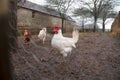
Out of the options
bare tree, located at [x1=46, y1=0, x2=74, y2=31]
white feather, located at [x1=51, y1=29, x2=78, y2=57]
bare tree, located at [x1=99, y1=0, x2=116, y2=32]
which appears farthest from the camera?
bare tree, located at [x1=99, y1=0, x2=116, y2=32]

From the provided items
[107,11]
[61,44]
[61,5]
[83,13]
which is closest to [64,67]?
[61,44]

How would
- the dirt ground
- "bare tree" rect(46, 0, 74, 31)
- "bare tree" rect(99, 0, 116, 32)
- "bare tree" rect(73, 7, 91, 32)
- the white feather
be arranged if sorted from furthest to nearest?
"bare tree" rect(99, 0, 116, 32), "bare tree" rect(73, 7, 91, 32), "bare tree" rect(46, 0, 74, 31), the white feather, the dirt ground

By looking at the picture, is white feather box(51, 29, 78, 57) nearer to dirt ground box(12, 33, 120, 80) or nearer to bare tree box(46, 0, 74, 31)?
dirt ground box(12, 33, 120, 80)

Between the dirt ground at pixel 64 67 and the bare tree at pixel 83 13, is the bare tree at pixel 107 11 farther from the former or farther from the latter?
the dirt ground at pixel 64 67

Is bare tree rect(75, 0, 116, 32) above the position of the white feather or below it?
above

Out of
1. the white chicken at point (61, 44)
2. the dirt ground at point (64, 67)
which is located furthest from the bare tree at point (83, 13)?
the dirt ground at point (64, 67)

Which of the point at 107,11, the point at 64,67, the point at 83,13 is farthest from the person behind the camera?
the point at 107,11

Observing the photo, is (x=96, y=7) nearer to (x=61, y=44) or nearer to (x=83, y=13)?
(x=83, y=13)

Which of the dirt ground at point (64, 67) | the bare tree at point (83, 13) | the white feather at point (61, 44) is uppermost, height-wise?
the bare tree at point (83, 13)

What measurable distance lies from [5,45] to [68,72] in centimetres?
234

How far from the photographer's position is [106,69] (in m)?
2.89

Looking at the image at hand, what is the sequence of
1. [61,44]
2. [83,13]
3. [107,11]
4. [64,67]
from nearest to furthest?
[64,67] < [61,44] < [83,13] < [107,11]

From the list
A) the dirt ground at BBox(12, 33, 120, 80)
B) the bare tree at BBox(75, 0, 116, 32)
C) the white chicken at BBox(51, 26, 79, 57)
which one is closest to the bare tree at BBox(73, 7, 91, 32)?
the bare tree at BBox(75, 0, 116, 32)

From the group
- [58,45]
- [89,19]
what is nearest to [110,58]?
[58,45]
